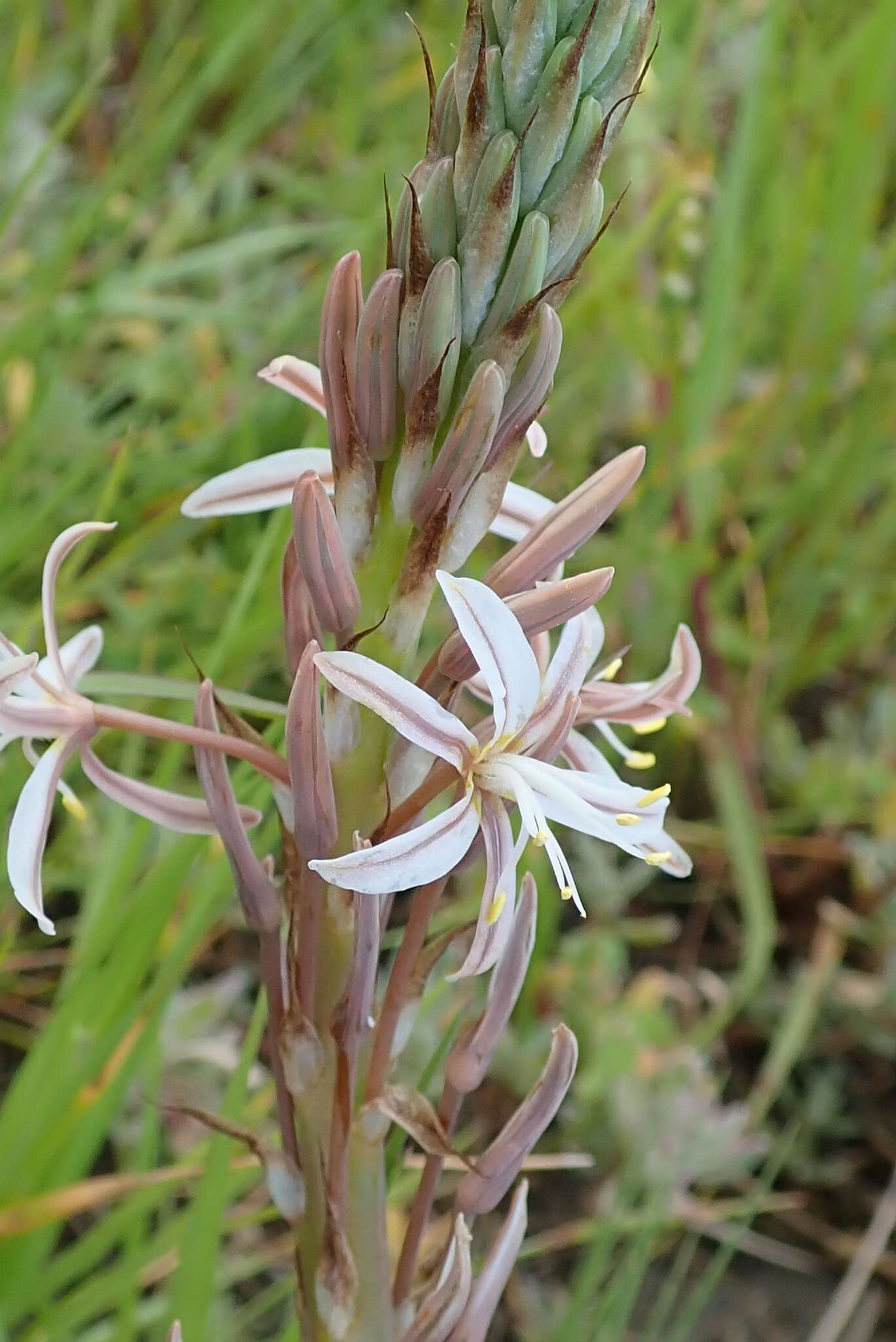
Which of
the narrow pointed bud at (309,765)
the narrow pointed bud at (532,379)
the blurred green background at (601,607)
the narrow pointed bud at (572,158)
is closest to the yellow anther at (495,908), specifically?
the narrow pointed bud at (309,765)

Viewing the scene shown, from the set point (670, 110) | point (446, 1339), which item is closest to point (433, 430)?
point (446, 1339)

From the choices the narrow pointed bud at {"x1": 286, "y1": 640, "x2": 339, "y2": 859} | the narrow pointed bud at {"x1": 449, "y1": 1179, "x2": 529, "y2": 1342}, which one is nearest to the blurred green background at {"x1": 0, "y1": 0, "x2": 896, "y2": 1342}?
the narrow pointed bud at {"x1": 449, "y1": 1179, "x2": 529, "y2": 1342}

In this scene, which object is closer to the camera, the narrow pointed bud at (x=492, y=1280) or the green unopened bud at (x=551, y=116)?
the green unopened bud at (x=551, y=116)

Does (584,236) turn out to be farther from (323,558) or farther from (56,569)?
(56,569)

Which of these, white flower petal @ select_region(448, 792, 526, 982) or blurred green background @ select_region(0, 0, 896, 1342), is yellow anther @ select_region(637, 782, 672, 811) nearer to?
white flower petal @ select_region(448, 792, 526, 982)

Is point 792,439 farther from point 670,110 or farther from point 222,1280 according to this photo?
point 222,1280

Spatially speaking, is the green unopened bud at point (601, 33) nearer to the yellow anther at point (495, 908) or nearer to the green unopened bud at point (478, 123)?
the green unopened bud at point (478, 123)
